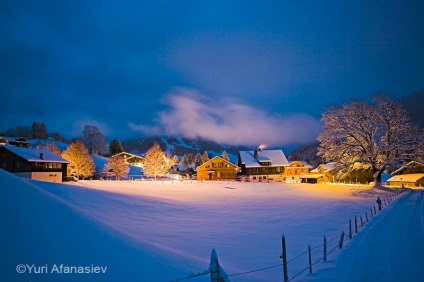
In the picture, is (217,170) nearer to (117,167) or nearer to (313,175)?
(313,175)

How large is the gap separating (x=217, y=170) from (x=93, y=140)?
291 ft

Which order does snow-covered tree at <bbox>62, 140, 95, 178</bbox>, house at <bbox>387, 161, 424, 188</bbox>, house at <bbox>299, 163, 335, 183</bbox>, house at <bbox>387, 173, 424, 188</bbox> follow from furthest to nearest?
house at <bbox>299, 163, 335, 183</bbox> < snow-covered tree at <bbox>62, 140, 95, 178</bbox> < house at <bbox>387, 161, 424, 188</bbox> < house at <bbox>387, 173, 424, 188</bbox>

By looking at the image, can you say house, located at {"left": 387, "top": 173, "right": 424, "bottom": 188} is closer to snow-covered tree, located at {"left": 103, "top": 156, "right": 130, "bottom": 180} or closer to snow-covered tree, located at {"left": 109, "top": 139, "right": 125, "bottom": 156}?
snow-covered tree, located at {"left": 103, "top": 156, "right": 130, "bottom": 180}

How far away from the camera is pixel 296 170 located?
319ft

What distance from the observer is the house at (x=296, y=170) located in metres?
96.3

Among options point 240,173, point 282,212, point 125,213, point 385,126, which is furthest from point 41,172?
point 385,126

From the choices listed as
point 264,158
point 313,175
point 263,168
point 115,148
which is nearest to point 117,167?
point 115,148

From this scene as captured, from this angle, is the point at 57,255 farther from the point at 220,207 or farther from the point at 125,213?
the point at 220,207

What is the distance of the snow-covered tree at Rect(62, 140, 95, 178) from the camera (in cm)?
7494

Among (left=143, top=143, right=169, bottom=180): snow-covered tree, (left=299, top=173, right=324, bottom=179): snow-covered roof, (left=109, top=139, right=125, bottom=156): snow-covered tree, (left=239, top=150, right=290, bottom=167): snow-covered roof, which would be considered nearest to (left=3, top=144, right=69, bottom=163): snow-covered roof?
(left=143, top=143, right=169, bottom=180): snow-covered tree

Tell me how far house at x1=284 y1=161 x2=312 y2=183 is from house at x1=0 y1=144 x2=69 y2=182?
73.5 metres

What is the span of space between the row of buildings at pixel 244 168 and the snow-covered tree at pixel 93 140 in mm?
33499

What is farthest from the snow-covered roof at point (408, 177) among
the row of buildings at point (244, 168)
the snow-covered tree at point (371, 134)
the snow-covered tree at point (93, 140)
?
the snow-covered tree at point (93, 140)

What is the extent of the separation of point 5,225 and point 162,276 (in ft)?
20.8
